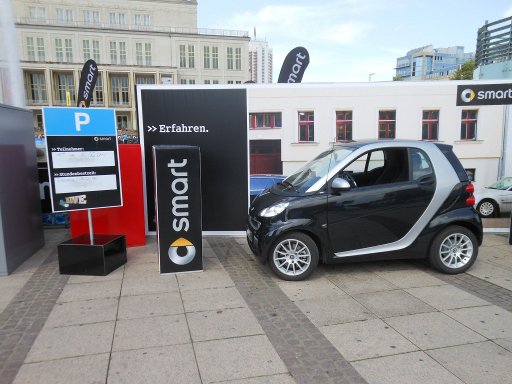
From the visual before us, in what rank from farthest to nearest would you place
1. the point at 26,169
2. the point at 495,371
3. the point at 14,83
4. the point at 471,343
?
the point at 14,83 → the point at 26,169 → the point at 471,343 → the point at 495,371

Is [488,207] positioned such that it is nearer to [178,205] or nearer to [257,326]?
[178,205]

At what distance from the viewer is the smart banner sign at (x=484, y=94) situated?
23.5ft

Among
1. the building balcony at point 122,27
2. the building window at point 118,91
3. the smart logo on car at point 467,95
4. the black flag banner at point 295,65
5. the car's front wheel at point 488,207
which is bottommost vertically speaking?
the car's front wheel at point 488,207

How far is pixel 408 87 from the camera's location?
7.36m

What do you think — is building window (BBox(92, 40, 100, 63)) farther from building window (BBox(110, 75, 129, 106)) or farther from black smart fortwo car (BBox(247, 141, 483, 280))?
black smart fortwo car (BBox(247, 141, 483, 280))

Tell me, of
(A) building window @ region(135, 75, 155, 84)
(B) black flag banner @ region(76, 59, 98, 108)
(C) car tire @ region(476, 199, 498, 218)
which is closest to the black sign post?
(C) car tire @ region(476, 199, 498, 218)

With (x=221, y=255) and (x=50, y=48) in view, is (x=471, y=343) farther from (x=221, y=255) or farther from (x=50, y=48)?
(x=50, y=48)

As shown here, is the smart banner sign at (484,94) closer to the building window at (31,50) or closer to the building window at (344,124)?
the building window at (344,124)

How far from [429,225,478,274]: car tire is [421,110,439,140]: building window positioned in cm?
323

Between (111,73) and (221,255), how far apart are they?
215ft

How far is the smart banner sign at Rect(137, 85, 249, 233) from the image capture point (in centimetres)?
699

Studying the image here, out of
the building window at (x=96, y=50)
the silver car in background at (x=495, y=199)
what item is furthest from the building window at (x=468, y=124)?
the building window at (x=96, y=50)

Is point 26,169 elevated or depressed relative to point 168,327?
elevated

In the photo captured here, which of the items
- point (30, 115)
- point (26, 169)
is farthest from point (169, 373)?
point (30, 115)
